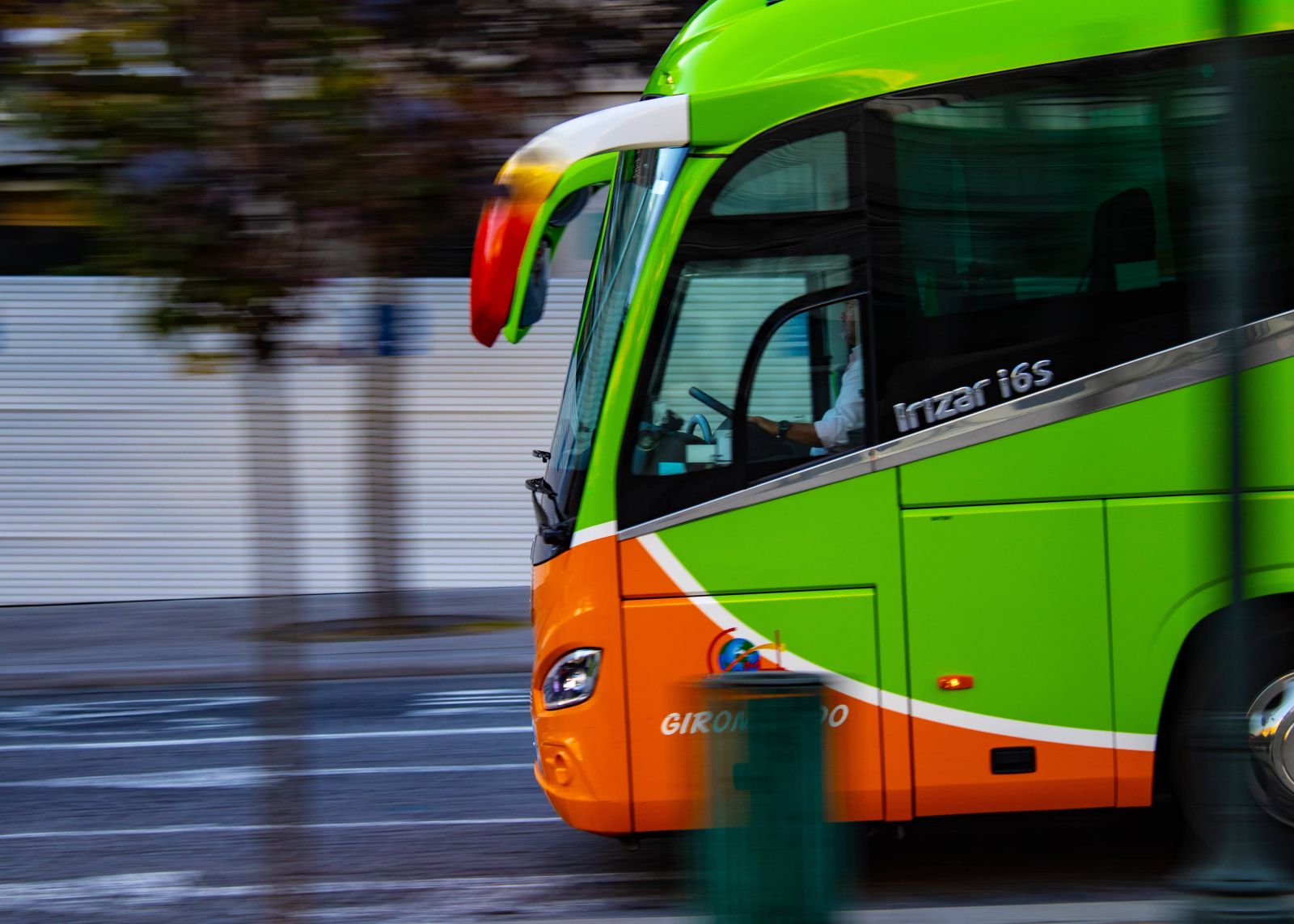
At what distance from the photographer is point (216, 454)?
13781mm

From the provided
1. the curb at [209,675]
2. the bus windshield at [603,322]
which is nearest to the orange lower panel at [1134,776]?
the bus windshield at [603,322]

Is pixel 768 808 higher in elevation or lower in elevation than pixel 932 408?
lower

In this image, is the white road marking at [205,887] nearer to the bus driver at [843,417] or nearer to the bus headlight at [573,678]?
the bus headlight at [573,678]

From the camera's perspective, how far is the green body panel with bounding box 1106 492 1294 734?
473 cm

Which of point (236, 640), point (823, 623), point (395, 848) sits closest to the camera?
point (823, 623)

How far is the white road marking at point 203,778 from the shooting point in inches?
277

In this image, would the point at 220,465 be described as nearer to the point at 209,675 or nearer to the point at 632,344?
the point at 209,675

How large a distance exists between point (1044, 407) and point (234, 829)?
12.8 feet

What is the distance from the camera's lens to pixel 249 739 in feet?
26.7

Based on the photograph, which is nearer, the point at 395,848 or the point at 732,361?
the point at 732,361

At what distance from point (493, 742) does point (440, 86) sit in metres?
5.35

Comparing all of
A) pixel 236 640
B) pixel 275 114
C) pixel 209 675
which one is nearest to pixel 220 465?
pixel 236 640

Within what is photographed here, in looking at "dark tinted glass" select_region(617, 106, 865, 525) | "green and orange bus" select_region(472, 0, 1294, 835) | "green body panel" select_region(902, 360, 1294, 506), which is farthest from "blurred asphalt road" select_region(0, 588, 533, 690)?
"green body panel" select_region(902, 360, 1294, 506)

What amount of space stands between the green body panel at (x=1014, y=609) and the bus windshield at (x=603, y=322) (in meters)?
1.15
